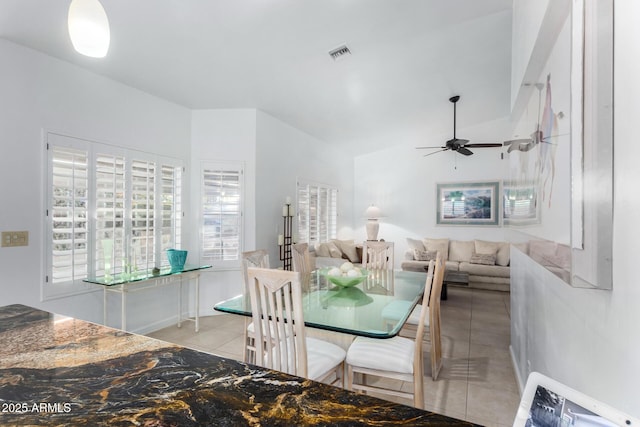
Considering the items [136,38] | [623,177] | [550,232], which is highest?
[136,38]

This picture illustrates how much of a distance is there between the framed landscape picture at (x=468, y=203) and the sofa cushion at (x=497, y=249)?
0.59m

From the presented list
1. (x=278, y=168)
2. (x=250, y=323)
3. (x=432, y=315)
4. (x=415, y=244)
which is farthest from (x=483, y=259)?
(x=250, y=323)

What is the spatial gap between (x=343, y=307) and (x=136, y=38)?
9.49 feet

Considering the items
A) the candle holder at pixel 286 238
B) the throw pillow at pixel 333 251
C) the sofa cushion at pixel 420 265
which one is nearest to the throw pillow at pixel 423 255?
the sofa cushion at pixel 420 265

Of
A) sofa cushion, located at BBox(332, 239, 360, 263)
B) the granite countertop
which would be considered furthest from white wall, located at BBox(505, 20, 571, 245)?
sofa cushion, located at BBox(332, 239, 360, 263)

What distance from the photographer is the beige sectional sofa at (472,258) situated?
6023mm

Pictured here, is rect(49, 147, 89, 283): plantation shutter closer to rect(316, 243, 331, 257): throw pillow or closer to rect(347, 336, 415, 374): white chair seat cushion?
rect(347, 336, 415, 374): white chair seat cushion

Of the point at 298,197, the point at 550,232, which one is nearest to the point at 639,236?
the point at 550,232

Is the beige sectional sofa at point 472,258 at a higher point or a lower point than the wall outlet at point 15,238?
lower

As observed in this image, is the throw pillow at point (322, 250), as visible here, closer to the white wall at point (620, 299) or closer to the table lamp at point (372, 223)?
the table lamp at point (372, 223)

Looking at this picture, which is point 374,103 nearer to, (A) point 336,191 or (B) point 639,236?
(A) point 336,191

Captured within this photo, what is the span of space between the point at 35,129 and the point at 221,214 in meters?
2.12

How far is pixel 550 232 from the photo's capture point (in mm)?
1572

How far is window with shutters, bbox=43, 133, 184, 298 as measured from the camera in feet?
10.3
